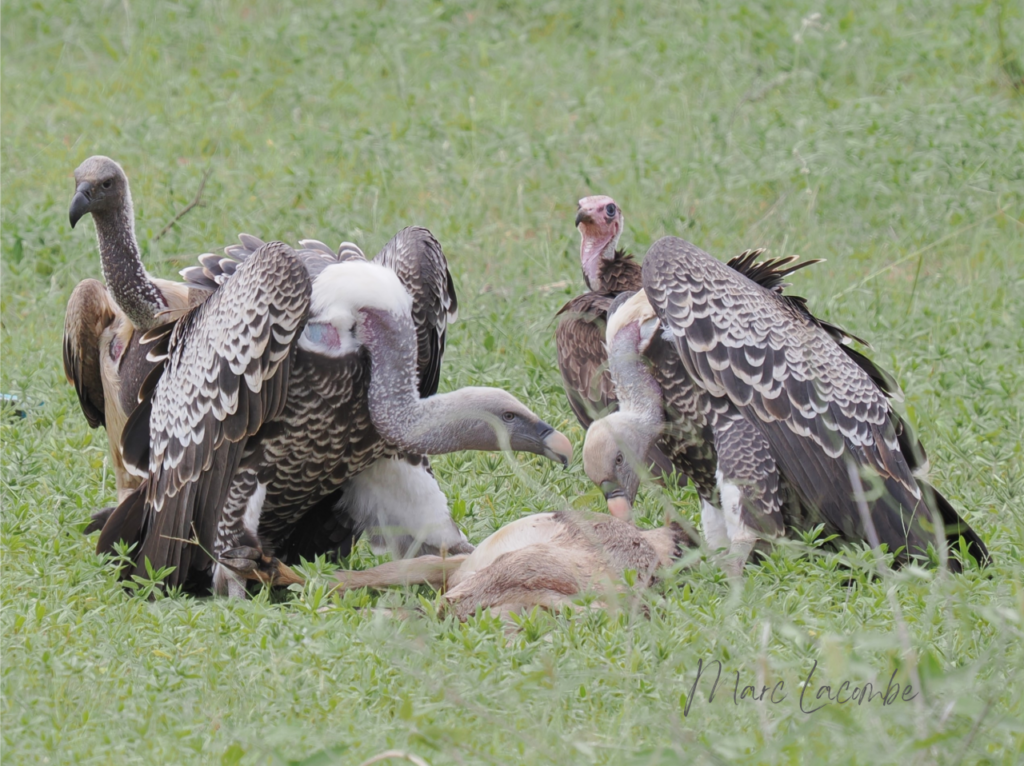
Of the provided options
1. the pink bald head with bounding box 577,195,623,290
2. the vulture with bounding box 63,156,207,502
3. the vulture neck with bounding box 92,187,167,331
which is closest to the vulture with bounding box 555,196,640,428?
the pink bald head with bounding box 577,195,623,290

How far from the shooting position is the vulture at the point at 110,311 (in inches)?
211

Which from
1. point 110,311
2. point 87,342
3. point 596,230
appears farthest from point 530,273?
point 87,342

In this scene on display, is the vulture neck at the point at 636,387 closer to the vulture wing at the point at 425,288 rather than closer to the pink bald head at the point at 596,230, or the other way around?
the vulture wing at the point at 425,288

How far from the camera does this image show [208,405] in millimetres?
4461

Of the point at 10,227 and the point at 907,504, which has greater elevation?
the point at 10,227

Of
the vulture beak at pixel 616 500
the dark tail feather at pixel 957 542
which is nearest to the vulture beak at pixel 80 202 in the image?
the vulture beak at pixel 616 500

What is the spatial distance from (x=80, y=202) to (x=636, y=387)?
2.41 m

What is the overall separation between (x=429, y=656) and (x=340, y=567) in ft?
4.76

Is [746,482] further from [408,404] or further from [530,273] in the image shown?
[530,273]

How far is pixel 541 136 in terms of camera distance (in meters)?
8.65

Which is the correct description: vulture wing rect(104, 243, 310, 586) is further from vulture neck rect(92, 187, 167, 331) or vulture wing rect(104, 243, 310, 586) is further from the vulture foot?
vulture neck rect(92, 187, 167, 331)

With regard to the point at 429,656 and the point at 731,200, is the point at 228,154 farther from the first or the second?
the point at 429,656

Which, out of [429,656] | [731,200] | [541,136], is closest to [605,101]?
[541,136]

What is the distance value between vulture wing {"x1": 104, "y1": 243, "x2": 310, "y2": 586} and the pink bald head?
1774mm
